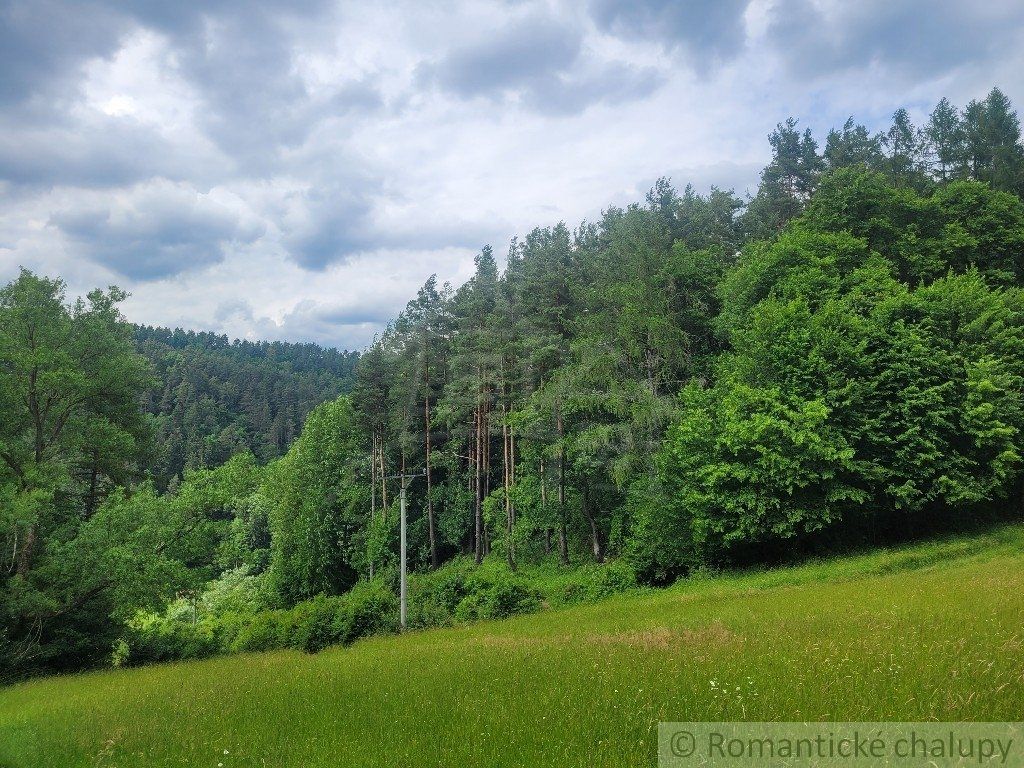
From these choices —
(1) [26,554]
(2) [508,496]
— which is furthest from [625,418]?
(1) [26,554]

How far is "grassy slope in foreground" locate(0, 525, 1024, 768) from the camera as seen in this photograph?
20.2 ft

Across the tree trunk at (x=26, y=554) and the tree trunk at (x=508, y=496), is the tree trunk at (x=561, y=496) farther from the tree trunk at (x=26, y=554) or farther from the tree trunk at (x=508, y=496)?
the tree trunk at (x=26, y=554)

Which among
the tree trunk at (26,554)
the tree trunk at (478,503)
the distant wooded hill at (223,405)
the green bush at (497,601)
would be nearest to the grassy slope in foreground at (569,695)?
the tree trunk at (26,554)

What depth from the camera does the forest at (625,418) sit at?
2528cm

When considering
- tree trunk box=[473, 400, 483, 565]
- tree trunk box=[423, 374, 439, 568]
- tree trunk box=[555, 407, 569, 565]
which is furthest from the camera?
tree trunk box=[423, 374, 439, 568]

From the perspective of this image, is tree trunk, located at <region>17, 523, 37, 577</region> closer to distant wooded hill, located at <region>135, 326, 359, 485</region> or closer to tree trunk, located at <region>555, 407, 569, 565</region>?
tree trunk, located at <region>555, 407, 569, 565</region>

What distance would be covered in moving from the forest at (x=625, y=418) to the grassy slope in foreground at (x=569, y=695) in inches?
468

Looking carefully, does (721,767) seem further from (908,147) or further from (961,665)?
(908,147)

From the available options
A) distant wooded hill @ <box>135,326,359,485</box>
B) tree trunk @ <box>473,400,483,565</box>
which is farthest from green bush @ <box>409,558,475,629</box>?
distant wooded hill @ <box>135,326,359,485</box>

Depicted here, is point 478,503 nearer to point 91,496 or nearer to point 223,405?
point 91,496

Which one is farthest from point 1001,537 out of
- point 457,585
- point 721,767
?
point 721,767

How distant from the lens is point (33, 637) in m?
23.6

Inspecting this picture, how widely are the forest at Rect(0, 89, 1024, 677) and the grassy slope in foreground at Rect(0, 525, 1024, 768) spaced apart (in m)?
11.9

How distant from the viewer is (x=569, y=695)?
7762mm
